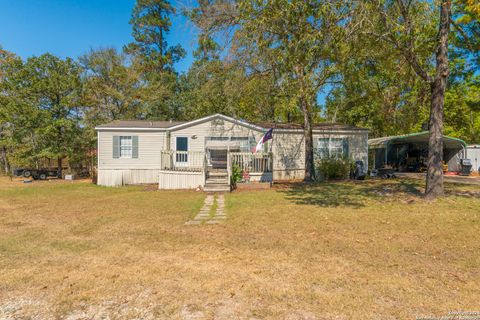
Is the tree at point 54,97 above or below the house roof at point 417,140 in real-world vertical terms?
above

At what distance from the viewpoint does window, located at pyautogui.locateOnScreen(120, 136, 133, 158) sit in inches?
587

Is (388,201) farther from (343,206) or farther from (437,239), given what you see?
(437,239)

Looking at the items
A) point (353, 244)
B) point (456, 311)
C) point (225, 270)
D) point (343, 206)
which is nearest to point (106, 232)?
point (225, 270)

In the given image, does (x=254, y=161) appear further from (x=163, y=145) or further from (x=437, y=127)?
(x=437, y=127)

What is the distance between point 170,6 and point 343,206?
28870 millimetres

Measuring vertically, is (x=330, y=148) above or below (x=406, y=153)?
above

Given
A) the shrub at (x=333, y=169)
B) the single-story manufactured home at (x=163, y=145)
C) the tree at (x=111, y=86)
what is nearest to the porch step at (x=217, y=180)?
the single-story manufactured home at (x=163, y=145)

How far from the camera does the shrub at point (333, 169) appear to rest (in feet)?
51.2

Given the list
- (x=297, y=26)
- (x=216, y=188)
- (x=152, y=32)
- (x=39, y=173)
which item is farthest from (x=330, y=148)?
(x=152, y=32)

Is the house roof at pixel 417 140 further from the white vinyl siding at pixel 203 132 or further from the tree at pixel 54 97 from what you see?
the tree at pixel 54 97

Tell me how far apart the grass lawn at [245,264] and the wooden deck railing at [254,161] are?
18.3 ft

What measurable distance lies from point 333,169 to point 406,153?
9.70 m

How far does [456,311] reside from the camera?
2.66 metres

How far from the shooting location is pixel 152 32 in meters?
27.8
